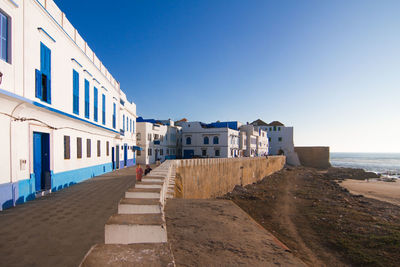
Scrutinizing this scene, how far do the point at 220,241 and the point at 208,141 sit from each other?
37.3m

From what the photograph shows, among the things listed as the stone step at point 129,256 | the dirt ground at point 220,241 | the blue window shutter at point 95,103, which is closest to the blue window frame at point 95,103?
the blue window shutter at point 95,103

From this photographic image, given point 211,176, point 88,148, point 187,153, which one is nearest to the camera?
point 88,148

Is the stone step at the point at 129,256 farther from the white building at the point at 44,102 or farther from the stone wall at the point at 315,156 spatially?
the stone wall at the point at 315,156

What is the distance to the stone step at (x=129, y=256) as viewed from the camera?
1925 mm

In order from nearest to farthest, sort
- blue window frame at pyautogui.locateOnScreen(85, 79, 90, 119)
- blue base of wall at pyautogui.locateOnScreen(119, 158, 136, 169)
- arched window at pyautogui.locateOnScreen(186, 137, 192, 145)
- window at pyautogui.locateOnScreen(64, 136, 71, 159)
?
1. window at pyautogui.locateOnScreen(64, 136, 71, 159)
2. blue window frame at pyautogui.locateOnScreen(85, 79, 90, 119)
3. blue base of wall at pyautogui.locateOnScreen(119, 158, 136, 169)
4. arched window at pyautogui.locateOnScreen(186, 137, 192, 145)

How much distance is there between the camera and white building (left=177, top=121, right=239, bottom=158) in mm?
40312

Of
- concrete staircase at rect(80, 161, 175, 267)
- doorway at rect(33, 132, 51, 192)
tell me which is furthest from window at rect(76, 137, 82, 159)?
concrete staircase at rect(80, 161, 175, 267)

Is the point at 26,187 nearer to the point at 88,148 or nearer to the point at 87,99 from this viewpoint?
the point at 88,148

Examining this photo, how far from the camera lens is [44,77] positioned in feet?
30.8

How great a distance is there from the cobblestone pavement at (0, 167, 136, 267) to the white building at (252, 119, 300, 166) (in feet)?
208

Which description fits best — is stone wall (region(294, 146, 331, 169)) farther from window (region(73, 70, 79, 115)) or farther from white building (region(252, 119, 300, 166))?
window (region(73, 70, 79, 115))

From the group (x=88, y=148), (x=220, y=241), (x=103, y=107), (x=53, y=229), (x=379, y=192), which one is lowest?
(x=379, y=192)

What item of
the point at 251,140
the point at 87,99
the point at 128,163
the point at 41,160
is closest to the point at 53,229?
the point at 41,160

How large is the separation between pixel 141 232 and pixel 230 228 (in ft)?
10.1
